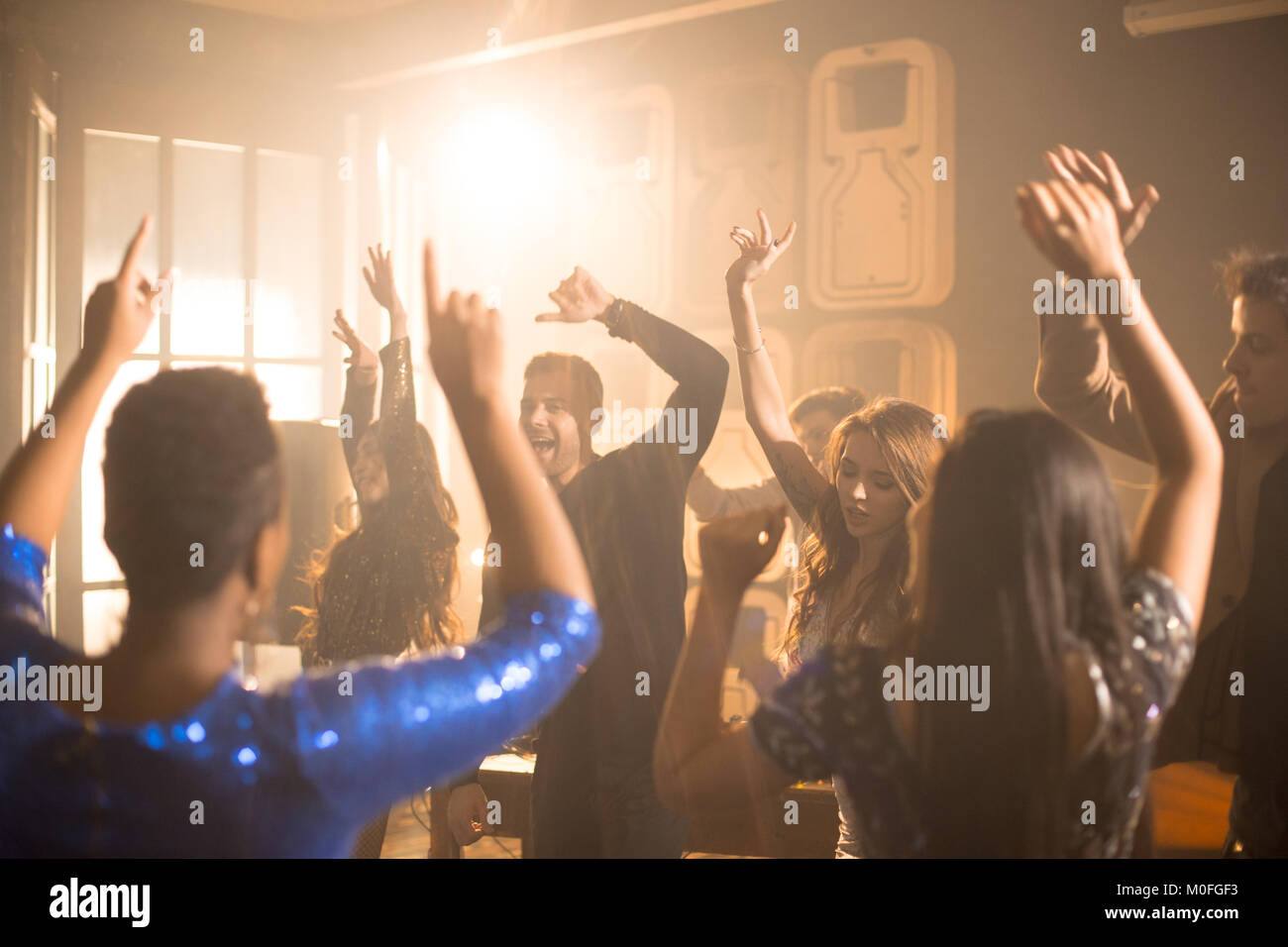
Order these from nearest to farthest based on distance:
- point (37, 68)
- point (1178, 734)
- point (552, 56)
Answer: point (1178, 734) < point (37, 68) < point (552, 56)

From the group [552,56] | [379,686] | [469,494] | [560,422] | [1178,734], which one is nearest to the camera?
[379,686]

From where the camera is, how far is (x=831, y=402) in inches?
108

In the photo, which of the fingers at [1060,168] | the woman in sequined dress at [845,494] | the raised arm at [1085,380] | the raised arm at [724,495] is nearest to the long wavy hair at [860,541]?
the woman in sequined dress at [845,494]

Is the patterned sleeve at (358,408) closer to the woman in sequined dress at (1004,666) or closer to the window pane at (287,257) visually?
the window pane at (287,257)

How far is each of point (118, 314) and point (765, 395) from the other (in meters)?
1.14

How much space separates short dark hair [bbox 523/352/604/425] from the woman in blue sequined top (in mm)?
1379

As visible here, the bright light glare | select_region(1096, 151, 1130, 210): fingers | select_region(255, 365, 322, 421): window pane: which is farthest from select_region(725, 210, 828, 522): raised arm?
select_region(255, 365, 322, 421): window pane

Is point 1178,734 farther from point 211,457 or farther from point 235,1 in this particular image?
point 235,1

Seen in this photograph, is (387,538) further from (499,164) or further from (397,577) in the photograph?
(499,164)

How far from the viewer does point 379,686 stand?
0.66 metres

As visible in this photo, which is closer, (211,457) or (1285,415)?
(211,457)
